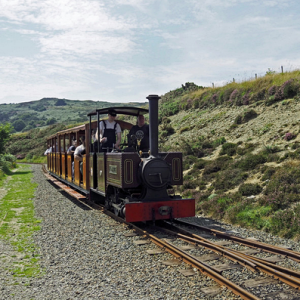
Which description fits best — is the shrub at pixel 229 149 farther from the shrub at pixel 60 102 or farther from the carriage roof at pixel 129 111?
the shrub at pixel 60 102

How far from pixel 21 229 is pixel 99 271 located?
3.78 m

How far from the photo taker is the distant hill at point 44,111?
365 feet

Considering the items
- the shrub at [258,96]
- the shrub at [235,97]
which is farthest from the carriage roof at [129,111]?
the shrub at [235,97]

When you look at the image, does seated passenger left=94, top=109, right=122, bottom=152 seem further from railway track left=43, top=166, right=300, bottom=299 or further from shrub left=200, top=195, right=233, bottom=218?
shrub left=200, top=195, right=233, bottom=218

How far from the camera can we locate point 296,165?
11477 mm

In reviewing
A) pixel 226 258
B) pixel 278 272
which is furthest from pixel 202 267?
pixel 278 272

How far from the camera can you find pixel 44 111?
457ft

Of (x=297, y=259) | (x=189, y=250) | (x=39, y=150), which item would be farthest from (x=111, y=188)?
(x=39, y=150)

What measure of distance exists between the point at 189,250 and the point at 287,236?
2.52 meters

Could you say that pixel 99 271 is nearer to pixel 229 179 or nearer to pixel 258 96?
pixel 229 179

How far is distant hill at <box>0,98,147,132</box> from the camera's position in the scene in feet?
365

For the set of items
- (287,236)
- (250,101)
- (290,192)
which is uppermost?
(250,101)

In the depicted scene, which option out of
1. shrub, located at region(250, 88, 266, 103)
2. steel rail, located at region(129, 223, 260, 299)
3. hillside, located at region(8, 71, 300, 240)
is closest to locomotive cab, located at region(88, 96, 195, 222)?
steel rail, located at region(129, 223, 260, 299)

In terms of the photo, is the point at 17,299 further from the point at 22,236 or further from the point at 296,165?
the point at 296,165
